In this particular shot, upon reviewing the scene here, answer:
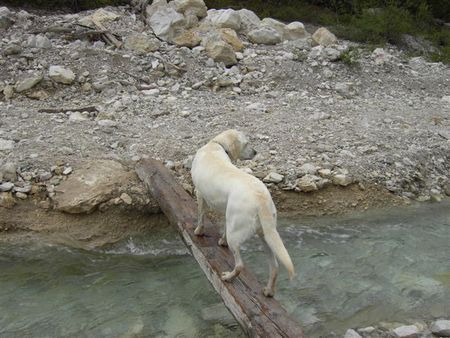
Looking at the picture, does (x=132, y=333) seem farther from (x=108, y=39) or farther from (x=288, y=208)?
(x=108, y=39)

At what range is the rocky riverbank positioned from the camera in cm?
753

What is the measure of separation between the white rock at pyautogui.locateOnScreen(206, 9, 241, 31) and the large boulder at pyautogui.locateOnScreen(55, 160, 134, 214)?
5959mm

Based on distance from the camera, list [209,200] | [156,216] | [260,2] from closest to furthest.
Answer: [209,200] → [156,216] → [260,2]

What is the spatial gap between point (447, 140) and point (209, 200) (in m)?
6.08

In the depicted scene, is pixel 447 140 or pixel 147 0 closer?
pixel 447 140

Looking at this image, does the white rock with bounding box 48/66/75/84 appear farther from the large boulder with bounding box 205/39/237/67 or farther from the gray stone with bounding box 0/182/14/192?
the gray stone with bounding box 0/182/14/192

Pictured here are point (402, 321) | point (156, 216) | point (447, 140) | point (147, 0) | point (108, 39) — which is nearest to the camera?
point (402, 321)

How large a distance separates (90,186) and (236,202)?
319 cm

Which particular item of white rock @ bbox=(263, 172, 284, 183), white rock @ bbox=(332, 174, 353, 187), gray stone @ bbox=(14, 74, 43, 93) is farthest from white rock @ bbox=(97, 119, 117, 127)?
white rock @ bbox=(332, 174, 353, 187)

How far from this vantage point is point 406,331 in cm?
514

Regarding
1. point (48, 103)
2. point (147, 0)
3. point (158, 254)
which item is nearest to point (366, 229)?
point (158, 254)

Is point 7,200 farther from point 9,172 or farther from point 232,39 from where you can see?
point 232,39

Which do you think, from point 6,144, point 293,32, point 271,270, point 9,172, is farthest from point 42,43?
point 271,270

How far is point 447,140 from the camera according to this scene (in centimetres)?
934
